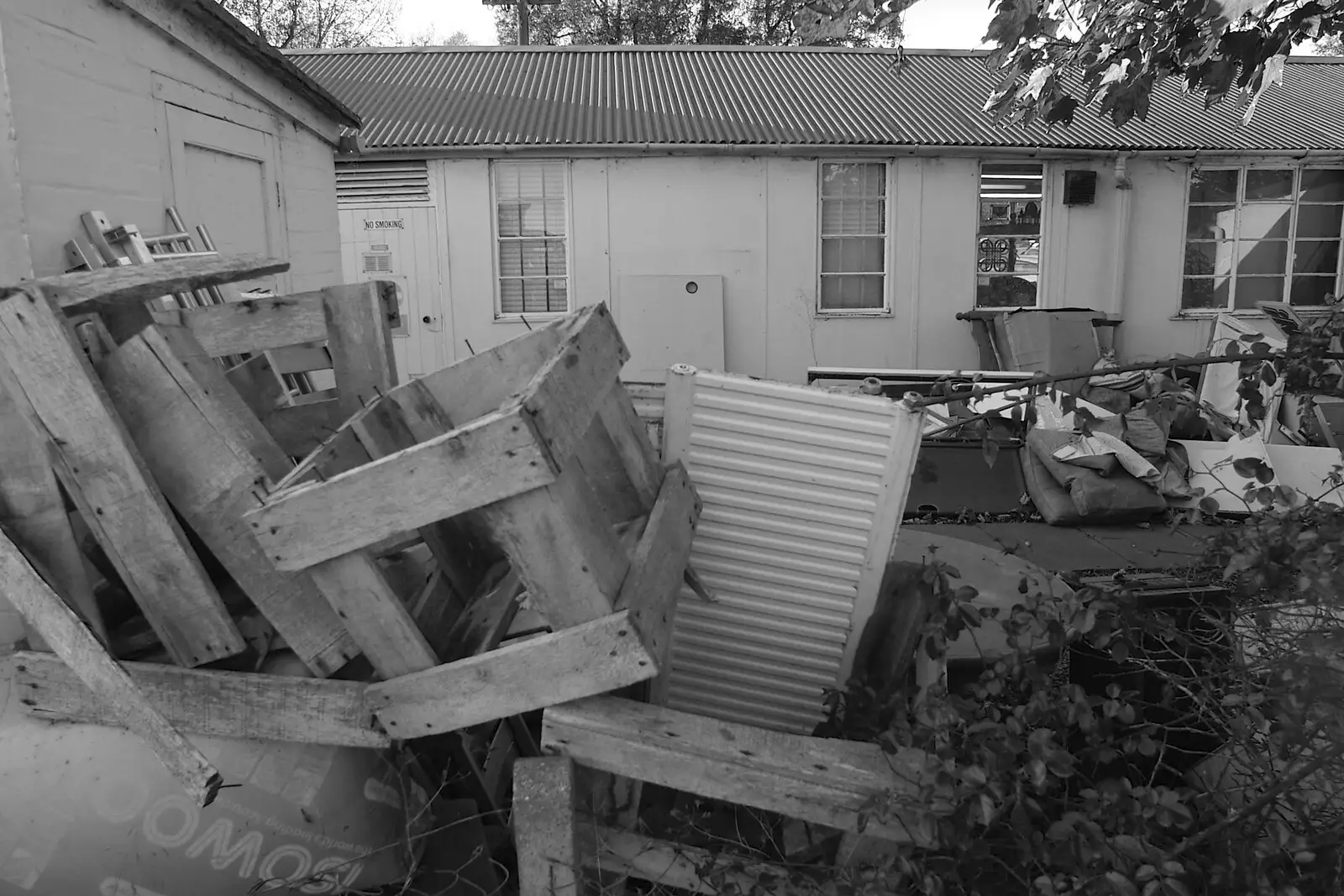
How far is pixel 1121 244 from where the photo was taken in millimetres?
13266

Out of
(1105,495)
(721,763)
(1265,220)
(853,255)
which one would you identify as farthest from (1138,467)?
(1265,220)

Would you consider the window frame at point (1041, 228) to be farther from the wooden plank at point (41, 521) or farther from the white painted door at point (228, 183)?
the wooden plank at point (41, 521)

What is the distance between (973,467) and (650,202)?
6.43 meters

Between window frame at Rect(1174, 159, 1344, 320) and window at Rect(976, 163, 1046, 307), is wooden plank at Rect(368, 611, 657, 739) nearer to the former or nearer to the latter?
window at Rect(976, 163, 1046, 307)

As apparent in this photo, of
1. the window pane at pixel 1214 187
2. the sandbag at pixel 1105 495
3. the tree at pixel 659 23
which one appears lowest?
the sandbag at pixel 1105 495

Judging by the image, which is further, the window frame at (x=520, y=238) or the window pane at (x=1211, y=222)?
the window pane at (x=1211, y=222)

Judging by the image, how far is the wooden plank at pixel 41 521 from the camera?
2799 mm

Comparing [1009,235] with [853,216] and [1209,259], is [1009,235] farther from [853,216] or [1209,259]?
[1209,259]

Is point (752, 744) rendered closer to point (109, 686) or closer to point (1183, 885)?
point (1183, 885)

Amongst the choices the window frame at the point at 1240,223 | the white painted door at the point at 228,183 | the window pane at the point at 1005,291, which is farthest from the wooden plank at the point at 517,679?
the window frame at the point at 1240,223

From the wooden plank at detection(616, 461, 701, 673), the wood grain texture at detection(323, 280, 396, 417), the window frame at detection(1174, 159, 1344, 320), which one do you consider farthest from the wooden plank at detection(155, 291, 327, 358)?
the window frame at detection(1174, 159, 1344, 320)

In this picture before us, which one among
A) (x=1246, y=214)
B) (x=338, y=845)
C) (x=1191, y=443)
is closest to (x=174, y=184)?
(x=338, y=845)

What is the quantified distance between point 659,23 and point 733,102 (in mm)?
20691

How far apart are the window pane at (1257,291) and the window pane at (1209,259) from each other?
0.99ft
